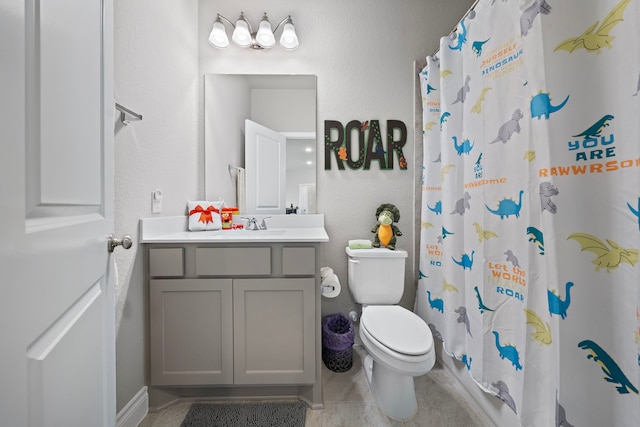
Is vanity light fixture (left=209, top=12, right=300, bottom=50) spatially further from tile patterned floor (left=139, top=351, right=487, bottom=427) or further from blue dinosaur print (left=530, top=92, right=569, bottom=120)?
tile patterned floor (left=139, top=351, right=487, bottom=427)

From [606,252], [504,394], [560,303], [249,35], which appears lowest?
[504,394]

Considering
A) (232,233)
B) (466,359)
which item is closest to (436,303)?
(466,359)

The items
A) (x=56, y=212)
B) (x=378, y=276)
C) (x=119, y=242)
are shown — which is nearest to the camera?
(x=56, y=212)

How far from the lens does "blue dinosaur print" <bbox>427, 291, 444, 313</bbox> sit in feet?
5.32

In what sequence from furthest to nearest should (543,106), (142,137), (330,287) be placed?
(330,287)
(142,137)
(543,106)

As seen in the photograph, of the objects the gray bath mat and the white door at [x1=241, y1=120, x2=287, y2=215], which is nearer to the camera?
the gray bath mat

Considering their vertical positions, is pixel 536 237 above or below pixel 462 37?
below

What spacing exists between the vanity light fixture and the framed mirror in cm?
20

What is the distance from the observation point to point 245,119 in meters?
1.93

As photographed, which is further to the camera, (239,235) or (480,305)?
(239,235)

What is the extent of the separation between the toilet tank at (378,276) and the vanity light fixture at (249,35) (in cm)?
152

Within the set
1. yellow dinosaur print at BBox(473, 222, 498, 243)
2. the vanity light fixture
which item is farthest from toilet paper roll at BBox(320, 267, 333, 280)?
the vanity light fixture

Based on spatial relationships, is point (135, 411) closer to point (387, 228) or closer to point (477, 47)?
point (387, 228)

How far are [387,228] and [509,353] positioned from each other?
3.11 feet
